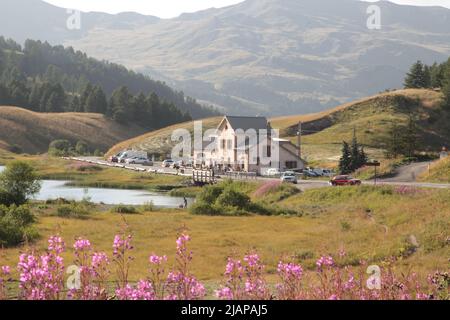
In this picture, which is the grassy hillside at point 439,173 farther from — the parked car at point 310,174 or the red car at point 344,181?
the parked car at point 310,174

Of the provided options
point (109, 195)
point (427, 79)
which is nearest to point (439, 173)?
point (109, 195)

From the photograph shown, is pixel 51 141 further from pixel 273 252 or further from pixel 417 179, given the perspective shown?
pixel 273 252

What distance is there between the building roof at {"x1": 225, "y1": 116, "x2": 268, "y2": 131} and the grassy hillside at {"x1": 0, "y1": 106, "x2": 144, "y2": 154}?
82.3 metres

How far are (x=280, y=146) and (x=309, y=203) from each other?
3627 cm

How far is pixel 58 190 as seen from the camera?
75.0 m

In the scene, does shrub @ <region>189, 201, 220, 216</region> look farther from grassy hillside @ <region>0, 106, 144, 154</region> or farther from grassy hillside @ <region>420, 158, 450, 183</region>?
grassy hillside @ <region>0, 106, 144, 154</region>

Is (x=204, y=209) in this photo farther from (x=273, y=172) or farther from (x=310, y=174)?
(x=273, y=172)

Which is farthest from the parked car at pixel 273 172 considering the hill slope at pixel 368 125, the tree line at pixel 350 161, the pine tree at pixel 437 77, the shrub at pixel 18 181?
the pine tree at pixel 437 77

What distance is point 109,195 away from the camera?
7188cm

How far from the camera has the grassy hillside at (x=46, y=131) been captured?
172625 millimetres

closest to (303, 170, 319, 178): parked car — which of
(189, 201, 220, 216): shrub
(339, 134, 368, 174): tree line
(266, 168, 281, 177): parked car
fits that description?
(339, 134, 368, 174): tree line

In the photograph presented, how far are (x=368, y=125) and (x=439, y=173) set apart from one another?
185 feet
